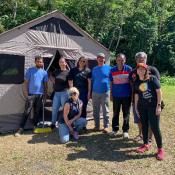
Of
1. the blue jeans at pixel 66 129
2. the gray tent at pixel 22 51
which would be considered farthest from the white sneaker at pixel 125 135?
the gray tent at pixel 22 51

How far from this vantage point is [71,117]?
316 inches

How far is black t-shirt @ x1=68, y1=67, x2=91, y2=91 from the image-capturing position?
838 centimetres

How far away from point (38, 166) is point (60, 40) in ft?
12.0

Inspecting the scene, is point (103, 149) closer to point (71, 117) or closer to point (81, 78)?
point (71, 117)

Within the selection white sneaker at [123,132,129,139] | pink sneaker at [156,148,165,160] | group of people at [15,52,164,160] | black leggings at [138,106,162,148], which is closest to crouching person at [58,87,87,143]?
group of people at [15,52,164,160]

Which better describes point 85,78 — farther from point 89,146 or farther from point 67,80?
point 89,146

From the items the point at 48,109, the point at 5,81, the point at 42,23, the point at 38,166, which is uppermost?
the point at 42,23

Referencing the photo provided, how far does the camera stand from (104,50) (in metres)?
10.1

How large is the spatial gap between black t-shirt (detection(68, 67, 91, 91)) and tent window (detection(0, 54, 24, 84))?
3.61ft

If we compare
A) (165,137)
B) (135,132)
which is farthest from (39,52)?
(165,137)

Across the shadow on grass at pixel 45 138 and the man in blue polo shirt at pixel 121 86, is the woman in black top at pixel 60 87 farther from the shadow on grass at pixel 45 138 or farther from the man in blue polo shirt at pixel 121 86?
the man in blue polo shirt at pixel 121 86

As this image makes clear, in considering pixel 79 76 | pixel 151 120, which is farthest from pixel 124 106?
pixel 151 120

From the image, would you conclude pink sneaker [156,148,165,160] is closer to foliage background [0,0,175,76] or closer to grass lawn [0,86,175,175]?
grass lawn [0,86,175,175]

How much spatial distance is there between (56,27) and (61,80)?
147 cm
